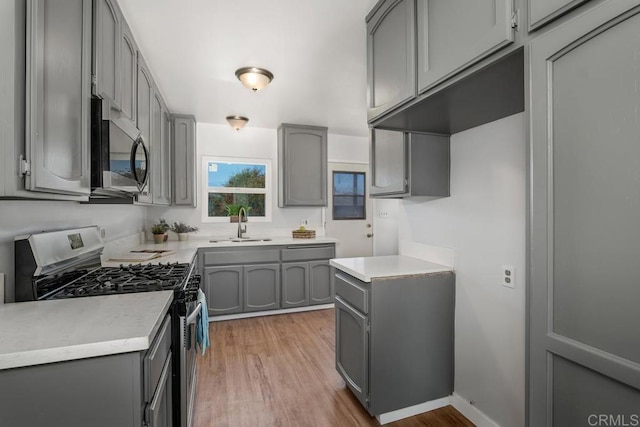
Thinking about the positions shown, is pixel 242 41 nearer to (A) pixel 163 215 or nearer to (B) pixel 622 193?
(B) pixel 622 193

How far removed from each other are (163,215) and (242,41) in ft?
8.71

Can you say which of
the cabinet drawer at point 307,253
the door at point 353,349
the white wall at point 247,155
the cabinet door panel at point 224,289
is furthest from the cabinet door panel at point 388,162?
the white wall at point 247,155

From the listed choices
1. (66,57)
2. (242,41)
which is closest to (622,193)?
(66,57)

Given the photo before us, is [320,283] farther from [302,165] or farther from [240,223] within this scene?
[302,165]

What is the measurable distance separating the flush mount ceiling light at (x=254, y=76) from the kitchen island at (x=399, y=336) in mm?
1616

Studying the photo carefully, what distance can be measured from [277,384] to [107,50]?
7.64 feet

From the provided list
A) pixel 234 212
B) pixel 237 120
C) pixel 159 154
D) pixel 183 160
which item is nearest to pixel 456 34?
pixel 159 154

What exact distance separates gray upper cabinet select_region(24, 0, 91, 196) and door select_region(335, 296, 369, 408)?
1.59 m

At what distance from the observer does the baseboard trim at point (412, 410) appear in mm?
1881

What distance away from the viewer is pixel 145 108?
233cm

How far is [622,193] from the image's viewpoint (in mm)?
697

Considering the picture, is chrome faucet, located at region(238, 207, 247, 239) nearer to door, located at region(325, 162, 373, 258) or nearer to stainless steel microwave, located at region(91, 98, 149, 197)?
door, located at region(325, 162, 373, 258)

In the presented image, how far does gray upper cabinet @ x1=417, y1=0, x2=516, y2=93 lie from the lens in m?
1.00

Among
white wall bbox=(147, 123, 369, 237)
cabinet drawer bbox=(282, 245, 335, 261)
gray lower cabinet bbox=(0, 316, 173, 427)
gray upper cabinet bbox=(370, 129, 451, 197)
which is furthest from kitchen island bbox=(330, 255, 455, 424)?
white wall bbox=(147, 123, 369, 237)
